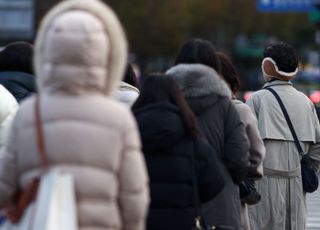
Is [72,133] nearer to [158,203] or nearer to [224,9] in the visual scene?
[158,203]

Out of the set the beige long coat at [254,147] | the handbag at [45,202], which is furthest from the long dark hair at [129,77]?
the handbag at [45,202]

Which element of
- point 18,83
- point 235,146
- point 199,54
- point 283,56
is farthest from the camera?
point 283,56

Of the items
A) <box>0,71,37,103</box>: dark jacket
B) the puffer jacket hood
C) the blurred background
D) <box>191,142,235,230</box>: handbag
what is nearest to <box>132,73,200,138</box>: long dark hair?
<box>191,142,235,230</box>: handbag

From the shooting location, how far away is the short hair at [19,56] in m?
8.57

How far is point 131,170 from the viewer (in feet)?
15.5

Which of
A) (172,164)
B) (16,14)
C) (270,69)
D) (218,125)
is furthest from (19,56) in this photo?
(16,14)

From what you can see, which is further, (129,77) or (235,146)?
(129,77)

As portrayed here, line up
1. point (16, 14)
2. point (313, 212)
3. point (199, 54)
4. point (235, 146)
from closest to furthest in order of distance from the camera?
point (235, 146), point (199, 54), point (313, 212), point (16, 14)

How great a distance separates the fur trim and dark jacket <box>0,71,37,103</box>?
6.31 feet

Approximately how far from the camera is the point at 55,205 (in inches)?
177

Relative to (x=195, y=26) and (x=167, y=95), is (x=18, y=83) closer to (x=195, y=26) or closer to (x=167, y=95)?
(x=167, y=95)

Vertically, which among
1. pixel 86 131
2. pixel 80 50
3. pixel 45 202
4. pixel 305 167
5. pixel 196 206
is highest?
pixel 80 50

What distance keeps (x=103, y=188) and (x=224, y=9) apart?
79263mm

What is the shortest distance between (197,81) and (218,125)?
295 mm
